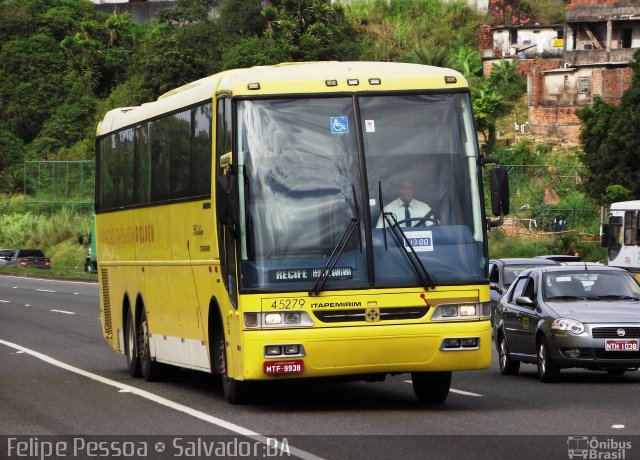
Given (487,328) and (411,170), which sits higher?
(411,170)

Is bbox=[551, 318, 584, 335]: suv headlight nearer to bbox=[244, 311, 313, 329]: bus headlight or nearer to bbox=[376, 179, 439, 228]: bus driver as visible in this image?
bbox=[376, 179, 439, 228]: bus driver

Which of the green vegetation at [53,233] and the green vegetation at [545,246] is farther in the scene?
the green vegetation at [53,233]

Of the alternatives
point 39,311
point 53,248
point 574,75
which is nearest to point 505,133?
point 574,75

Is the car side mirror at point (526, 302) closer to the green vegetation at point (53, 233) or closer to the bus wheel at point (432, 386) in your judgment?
the bus wheel at point (432, 386)

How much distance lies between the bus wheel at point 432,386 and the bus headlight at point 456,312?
1202 millimetres

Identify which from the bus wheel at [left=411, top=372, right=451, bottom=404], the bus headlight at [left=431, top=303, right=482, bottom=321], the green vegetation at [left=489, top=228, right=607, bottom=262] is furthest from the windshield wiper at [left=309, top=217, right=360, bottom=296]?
the green vegetation at [left=489, top=228, right=607, bottom=262]

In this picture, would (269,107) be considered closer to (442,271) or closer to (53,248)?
(442,271)

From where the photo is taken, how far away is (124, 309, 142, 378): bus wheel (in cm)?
2062

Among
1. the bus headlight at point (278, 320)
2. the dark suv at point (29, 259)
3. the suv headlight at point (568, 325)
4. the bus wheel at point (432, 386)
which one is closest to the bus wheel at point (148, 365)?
the bus wheel at point (432, 386)

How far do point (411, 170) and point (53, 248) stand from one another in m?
70.0

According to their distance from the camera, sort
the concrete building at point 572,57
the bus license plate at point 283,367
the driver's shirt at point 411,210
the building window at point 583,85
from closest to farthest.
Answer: the bus license plate at point 283,367 < the driver's shirt at point 411,210 < the concrete building at point 572,57 < the building window at point 583,85

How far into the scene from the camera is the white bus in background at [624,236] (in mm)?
38500

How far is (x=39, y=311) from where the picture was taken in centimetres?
3972

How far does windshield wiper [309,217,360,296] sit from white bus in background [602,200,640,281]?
24479 mm
